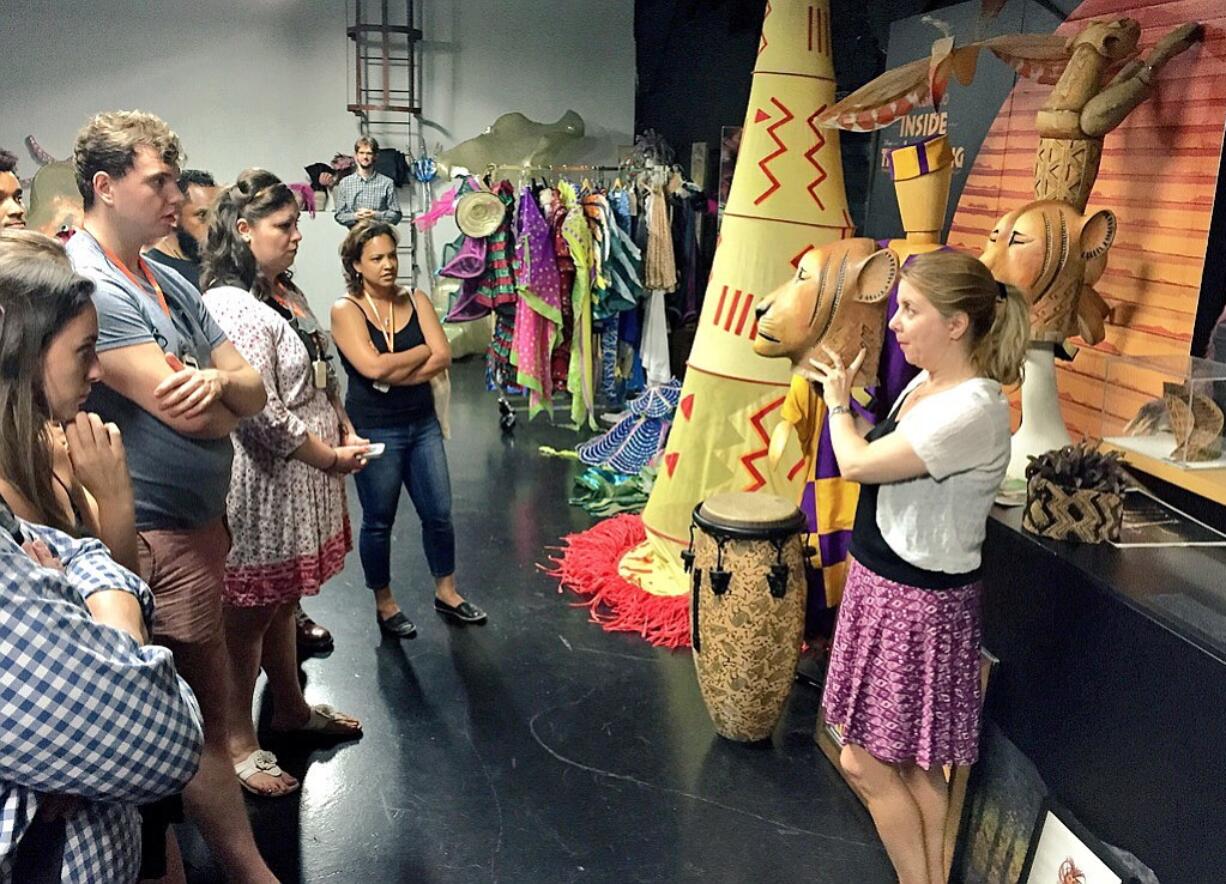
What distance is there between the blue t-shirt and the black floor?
3.06ft

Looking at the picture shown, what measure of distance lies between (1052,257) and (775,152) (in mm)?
1251

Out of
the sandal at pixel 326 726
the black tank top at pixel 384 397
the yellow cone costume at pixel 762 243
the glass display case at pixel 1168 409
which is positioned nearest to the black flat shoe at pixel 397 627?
the sandal at pixel 326 726

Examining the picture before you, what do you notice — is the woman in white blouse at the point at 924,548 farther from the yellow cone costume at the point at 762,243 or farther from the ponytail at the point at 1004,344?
the yellow cone costume at the point at 762,243

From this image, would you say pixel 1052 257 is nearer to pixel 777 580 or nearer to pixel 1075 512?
pixel 1075 512

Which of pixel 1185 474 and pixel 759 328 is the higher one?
pixel 759 328

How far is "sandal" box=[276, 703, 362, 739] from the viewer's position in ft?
9.05

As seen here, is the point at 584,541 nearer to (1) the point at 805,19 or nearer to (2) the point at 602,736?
(2) the point at 602,736

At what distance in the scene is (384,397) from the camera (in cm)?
314

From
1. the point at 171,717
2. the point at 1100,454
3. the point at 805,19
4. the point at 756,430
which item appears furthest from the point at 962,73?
the point at 171,717

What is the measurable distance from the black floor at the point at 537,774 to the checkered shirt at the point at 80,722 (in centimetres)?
123

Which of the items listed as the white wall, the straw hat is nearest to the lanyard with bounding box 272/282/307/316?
the straw hat

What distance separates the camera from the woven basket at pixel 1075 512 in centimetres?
195

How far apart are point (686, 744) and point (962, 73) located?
1.94 metres

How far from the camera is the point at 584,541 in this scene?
4.25 meters
